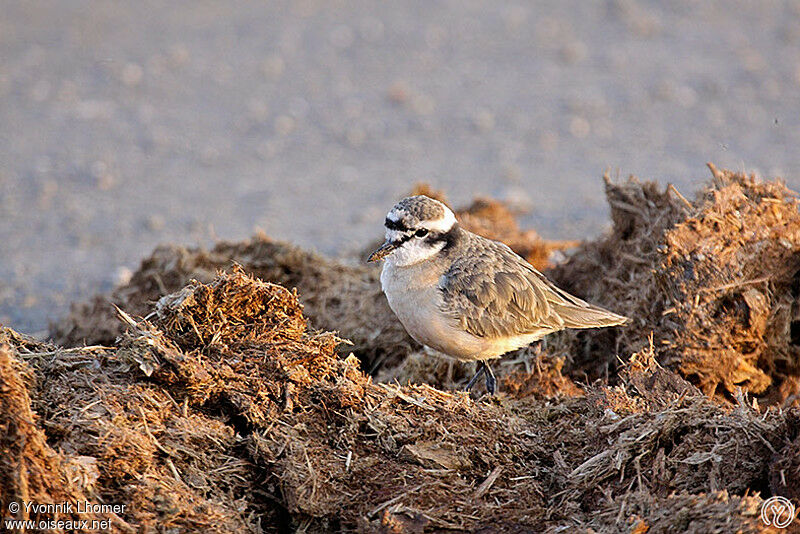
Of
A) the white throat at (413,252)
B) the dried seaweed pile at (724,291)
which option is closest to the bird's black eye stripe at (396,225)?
the white throat at (413,252)

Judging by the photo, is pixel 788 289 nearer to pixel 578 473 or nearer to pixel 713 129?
pixel 578 473

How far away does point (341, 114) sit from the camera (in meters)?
14.5

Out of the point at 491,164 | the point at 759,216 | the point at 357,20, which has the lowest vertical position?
the point at 491,164

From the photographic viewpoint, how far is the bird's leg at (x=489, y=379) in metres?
6.52

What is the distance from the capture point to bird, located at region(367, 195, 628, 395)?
6.45 meters

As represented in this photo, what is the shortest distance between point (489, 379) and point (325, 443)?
2.12 m

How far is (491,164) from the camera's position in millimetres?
13328

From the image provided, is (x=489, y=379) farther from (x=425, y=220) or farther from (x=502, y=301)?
(x=425, y=220)

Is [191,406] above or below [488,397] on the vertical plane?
above

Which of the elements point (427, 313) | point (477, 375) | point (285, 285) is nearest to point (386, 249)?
point (427, 313)

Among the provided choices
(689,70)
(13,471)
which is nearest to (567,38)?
(689,70)

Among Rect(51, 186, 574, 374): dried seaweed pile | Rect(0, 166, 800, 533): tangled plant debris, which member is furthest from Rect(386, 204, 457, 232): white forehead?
Rect(0, 166, 800, 533): tangled plant debris

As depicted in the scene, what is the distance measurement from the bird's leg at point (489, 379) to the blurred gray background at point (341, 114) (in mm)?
4359

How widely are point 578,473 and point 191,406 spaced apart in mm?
2126
